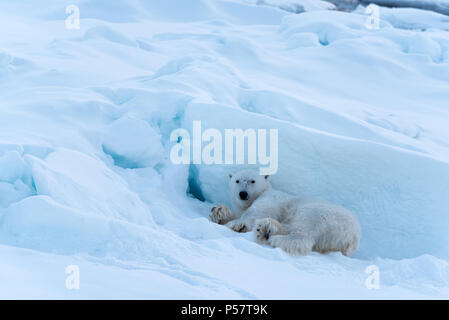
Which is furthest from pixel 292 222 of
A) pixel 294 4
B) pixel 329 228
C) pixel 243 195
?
pixel 294 4

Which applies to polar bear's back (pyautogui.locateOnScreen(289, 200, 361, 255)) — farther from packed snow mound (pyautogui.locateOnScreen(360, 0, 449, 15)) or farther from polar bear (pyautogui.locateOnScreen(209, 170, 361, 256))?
packed snow mound (pyautogui.locateOnScreen(360, 0, 449, 15))

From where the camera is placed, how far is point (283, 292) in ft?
7.30

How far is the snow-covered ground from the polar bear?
15 centimetres

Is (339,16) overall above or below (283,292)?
above

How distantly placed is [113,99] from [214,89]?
1.02 metres

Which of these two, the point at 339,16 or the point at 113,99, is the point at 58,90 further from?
the point at 339,16

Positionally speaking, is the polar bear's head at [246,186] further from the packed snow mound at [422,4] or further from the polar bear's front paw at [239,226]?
the packed snow mound at [422,4]

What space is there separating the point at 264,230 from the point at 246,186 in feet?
2.44

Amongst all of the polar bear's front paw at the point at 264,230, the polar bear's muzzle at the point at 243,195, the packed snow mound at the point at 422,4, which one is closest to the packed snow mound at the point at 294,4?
the packed snow mound at the point at 422,4

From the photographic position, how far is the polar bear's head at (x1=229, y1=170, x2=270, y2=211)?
12.3 feet

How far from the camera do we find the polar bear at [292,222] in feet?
9.80

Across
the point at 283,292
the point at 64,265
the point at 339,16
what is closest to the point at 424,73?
the point at 339,16

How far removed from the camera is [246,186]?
3.75 meters

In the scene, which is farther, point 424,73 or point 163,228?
point 424,73
